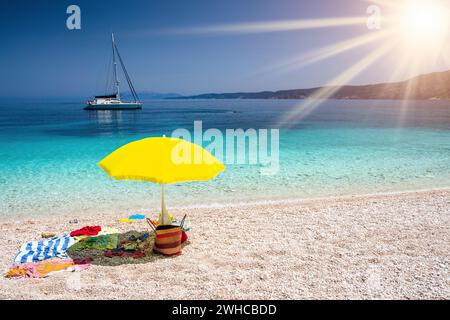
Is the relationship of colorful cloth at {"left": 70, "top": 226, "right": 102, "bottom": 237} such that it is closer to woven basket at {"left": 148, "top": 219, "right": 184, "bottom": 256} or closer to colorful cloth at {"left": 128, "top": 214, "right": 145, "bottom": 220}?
colorful cloth at {"left": 128, "top": 214, "right": 145, "bottom": 220}

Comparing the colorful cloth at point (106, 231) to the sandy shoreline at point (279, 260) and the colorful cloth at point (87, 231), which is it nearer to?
the colorful cloth at point (87, 231)

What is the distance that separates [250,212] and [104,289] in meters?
4.67

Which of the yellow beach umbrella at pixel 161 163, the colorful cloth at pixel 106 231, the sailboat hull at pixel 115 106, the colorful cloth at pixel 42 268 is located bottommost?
the colorful cloth at pixel 106 231

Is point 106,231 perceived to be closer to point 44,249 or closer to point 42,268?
point 44,249

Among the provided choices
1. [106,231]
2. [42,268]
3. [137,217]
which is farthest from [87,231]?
[42,268]

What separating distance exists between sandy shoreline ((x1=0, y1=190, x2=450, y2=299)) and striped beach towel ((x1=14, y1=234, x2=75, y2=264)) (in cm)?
24

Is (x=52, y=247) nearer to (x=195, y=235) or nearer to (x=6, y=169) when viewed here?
(x=195, y=235)

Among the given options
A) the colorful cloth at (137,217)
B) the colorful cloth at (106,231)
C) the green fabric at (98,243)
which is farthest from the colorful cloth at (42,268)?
the colorful cloth at (137,217)

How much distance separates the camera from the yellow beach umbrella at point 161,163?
18.2 feet

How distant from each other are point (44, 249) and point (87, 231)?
1.11m

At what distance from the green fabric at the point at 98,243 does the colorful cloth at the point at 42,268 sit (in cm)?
62

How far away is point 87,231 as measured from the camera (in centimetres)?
740

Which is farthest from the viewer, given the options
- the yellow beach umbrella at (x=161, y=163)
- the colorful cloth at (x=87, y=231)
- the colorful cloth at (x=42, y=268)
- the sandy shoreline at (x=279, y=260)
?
the colorful cloth at (x=87, y=231)
